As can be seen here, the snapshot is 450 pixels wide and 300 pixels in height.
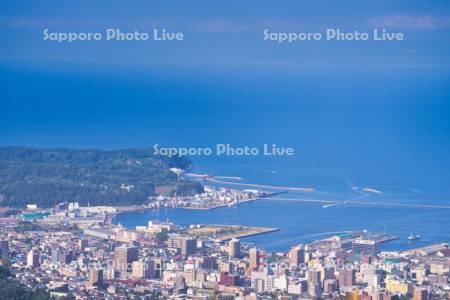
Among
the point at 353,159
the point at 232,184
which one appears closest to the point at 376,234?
the point at 232,184

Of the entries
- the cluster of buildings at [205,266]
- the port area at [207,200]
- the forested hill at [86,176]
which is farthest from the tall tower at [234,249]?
the forested hill at [86,176]

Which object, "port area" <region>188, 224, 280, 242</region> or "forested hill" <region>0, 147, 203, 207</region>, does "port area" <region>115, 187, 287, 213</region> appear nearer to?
"forested hill" <region>0, 147, 203, 207</region>

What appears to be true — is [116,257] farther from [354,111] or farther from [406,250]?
[354,111]

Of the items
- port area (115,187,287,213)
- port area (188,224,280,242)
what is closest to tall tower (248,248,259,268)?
port area (188,224,280,242)

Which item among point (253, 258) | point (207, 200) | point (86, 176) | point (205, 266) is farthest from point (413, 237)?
point (86, 176)

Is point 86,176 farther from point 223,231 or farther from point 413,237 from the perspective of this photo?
point 413,237

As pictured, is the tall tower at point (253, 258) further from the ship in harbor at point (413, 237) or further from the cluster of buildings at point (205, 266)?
the ship in harbor at point (413, 237)
